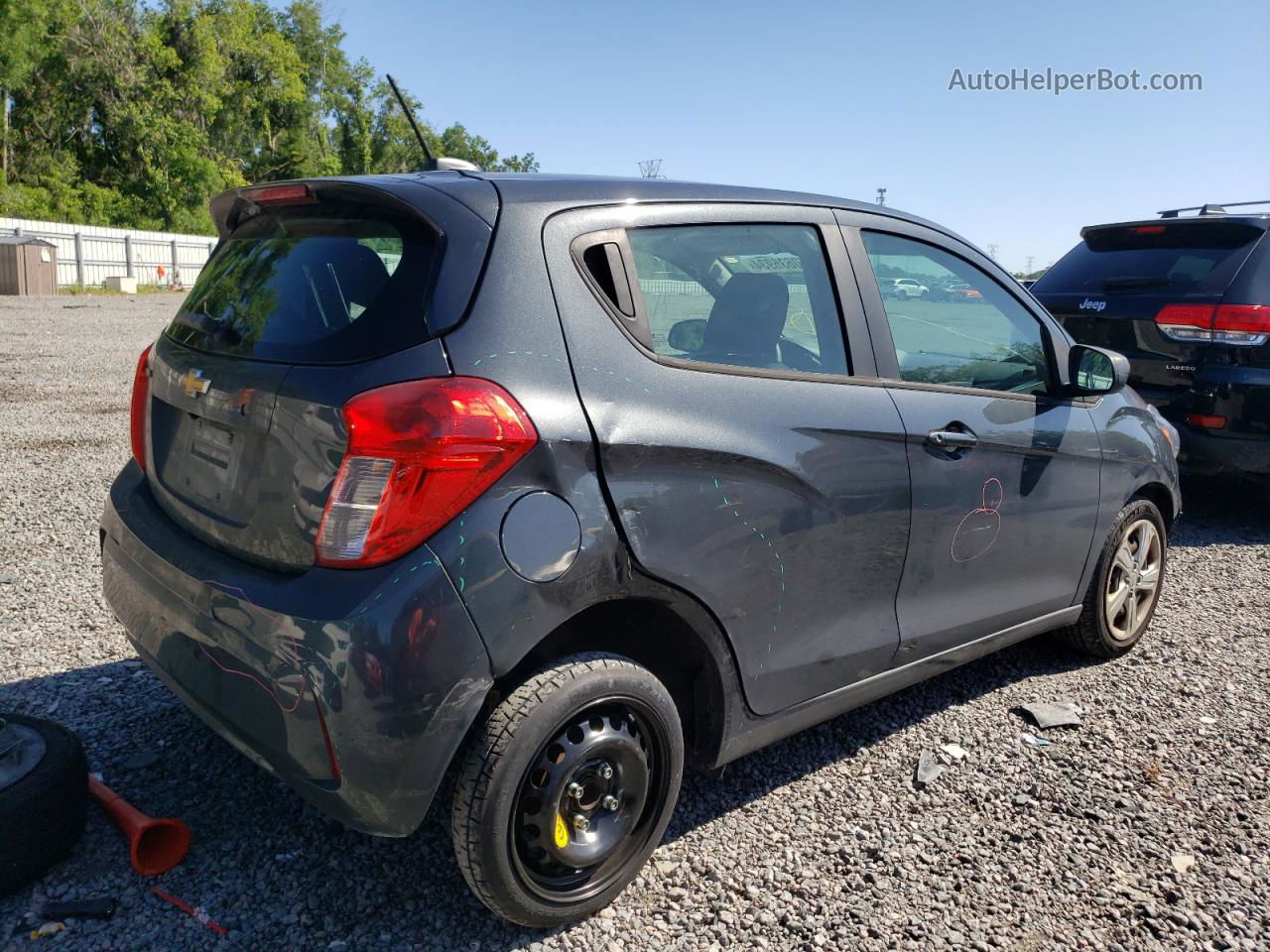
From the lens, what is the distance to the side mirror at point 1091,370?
372 cm

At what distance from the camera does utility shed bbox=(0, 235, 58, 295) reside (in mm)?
27453

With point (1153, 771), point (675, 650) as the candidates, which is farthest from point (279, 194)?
point (1153, 771)

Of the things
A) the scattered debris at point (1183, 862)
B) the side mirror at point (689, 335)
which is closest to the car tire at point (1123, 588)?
the scattered debris at point (1183, 862)

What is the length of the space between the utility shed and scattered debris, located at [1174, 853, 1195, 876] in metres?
31.4

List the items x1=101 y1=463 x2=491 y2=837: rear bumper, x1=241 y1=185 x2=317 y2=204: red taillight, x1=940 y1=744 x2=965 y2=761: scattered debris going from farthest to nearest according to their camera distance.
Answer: x1=940 y1=744 x2=965 y2=761: scattered debris → x1=241 y1=185 x2=317 y2=204: red taillight → x1=101 y1=463 x2=491 y2=837: rear bumper

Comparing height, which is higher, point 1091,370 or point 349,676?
point 1091,370

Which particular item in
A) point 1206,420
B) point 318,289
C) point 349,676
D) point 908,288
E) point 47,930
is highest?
point 908,288

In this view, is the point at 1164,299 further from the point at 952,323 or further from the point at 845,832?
the point at 845,832

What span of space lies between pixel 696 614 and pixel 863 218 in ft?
4.92

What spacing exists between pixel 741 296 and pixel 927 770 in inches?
67.4

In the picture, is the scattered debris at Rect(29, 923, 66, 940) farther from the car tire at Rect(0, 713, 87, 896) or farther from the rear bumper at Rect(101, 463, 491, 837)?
the rear bumper at Rect(101, 463, 491, 837)

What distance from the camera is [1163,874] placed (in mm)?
2824

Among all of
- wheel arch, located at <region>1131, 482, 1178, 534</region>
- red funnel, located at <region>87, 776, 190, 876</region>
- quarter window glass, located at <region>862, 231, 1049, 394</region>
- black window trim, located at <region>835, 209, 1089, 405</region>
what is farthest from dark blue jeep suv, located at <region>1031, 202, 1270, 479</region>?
red funnel, located at <region>87, 776, 190, 876</region>

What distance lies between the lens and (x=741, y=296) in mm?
2877
